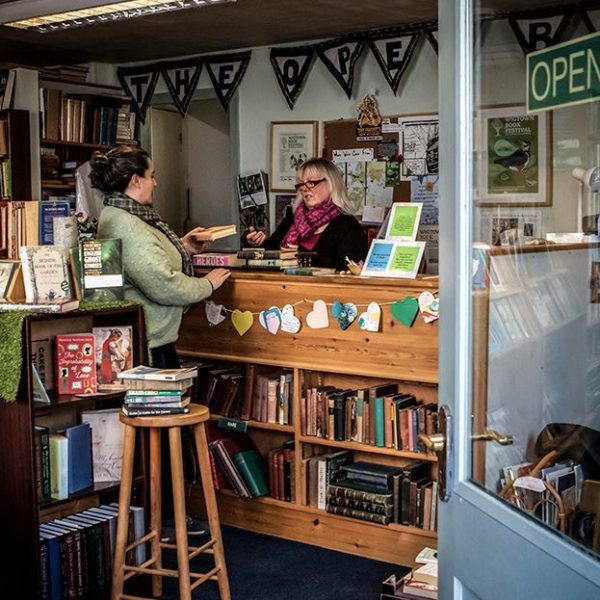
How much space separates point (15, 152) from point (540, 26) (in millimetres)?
5631

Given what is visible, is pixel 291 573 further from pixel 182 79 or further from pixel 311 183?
pixel 182 79

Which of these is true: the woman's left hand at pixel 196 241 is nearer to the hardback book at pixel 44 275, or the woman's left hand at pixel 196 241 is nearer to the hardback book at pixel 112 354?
the hardback book at pixel 112 354

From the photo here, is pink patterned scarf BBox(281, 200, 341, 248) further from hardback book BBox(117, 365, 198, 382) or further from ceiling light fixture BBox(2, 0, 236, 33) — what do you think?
hardback book BBox(117, 365, 198, 382)

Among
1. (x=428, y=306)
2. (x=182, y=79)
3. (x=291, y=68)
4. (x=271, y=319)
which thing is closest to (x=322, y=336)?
(x=271, y=319)

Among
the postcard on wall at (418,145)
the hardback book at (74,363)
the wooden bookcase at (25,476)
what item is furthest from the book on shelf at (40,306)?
the postcard on wall at (418,145)

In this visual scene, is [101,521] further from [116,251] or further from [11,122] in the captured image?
[11,122]

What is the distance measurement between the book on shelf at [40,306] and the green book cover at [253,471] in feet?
4.48

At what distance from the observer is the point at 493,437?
1.87 m

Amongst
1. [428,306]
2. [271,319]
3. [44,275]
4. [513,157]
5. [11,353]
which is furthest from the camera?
[271,319]

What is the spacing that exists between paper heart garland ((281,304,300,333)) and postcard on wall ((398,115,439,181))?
2.37m

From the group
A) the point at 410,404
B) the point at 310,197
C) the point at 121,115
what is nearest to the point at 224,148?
the point at 121,115

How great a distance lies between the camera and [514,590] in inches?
60.9

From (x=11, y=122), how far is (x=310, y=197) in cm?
285

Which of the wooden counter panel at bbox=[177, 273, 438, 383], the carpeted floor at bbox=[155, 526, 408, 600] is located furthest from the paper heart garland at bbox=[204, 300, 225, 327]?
the carpeted floor at bbox=[155, 526, 408, 600]
